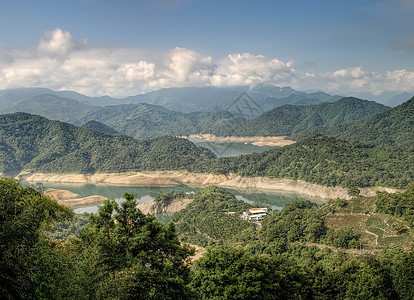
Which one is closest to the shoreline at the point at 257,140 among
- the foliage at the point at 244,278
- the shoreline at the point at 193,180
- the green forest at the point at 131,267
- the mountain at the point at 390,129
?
the mountain at the point at 390,129

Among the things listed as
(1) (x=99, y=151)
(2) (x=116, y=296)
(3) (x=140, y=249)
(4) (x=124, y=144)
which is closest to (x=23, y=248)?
(2) (x=116, y=296)

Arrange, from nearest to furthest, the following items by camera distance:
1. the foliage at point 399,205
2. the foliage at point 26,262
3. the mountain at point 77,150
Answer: the foliage at point 26,262 < the foliage at point 399,205 < the mountain at point 77,150

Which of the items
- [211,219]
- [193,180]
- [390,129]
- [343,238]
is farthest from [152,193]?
[390,129]

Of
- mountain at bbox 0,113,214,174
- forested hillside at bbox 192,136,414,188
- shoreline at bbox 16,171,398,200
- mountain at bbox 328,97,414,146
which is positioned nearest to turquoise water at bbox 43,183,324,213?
shoreline at bbox 16,171,398,200

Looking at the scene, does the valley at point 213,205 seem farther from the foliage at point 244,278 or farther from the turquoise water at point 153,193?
the turquoise water at point 153,193

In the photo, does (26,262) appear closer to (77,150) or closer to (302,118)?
(77,150)

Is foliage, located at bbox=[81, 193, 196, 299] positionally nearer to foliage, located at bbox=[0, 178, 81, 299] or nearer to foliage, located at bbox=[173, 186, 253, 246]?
foliage, located at bbox=[0, 178, 81, 299]
